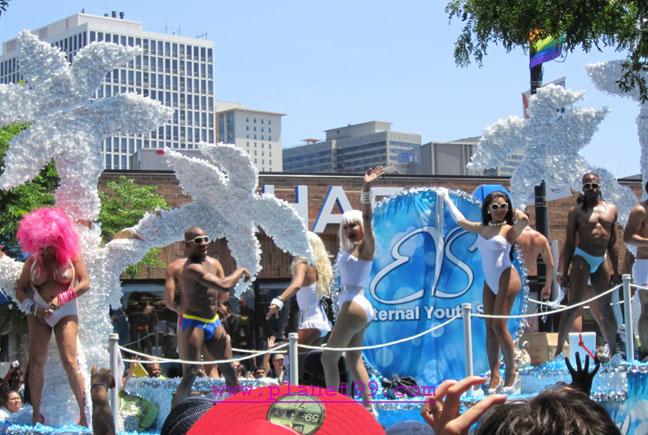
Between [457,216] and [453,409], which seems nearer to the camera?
[453,409]

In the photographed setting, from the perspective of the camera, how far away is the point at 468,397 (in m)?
7.82

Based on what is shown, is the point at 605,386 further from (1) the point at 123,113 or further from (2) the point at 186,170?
(1) the point at 123,113

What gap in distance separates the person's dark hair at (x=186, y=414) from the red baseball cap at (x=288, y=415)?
498 millimetres

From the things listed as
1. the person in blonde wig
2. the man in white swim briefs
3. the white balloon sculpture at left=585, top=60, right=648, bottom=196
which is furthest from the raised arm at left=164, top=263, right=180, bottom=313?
the white balloon sculpture at left=585, top=60, right=648, bottom=196

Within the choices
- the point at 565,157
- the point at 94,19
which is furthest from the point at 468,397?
the point at 94,19

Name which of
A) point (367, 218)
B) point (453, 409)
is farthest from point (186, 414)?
point (367, 218)

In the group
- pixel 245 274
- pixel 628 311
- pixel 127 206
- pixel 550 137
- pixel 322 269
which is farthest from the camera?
pixel 127 206

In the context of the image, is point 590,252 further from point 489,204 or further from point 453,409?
point 453,409

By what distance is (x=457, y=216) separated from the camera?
8.80 meters

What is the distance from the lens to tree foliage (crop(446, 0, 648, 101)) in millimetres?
7977

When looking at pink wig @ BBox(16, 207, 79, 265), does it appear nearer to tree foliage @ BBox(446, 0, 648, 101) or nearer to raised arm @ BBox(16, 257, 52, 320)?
raised arm @ BBox(16, 257, 52, 320)

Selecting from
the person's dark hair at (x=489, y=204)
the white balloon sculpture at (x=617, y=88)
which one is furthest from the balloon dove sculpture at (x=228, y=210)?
the white balloon sculpture at (x=617, y=88)

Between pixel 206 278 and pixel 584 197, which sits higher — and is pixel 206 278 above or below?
below

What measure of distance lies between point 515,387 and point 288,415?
611 centimetres
